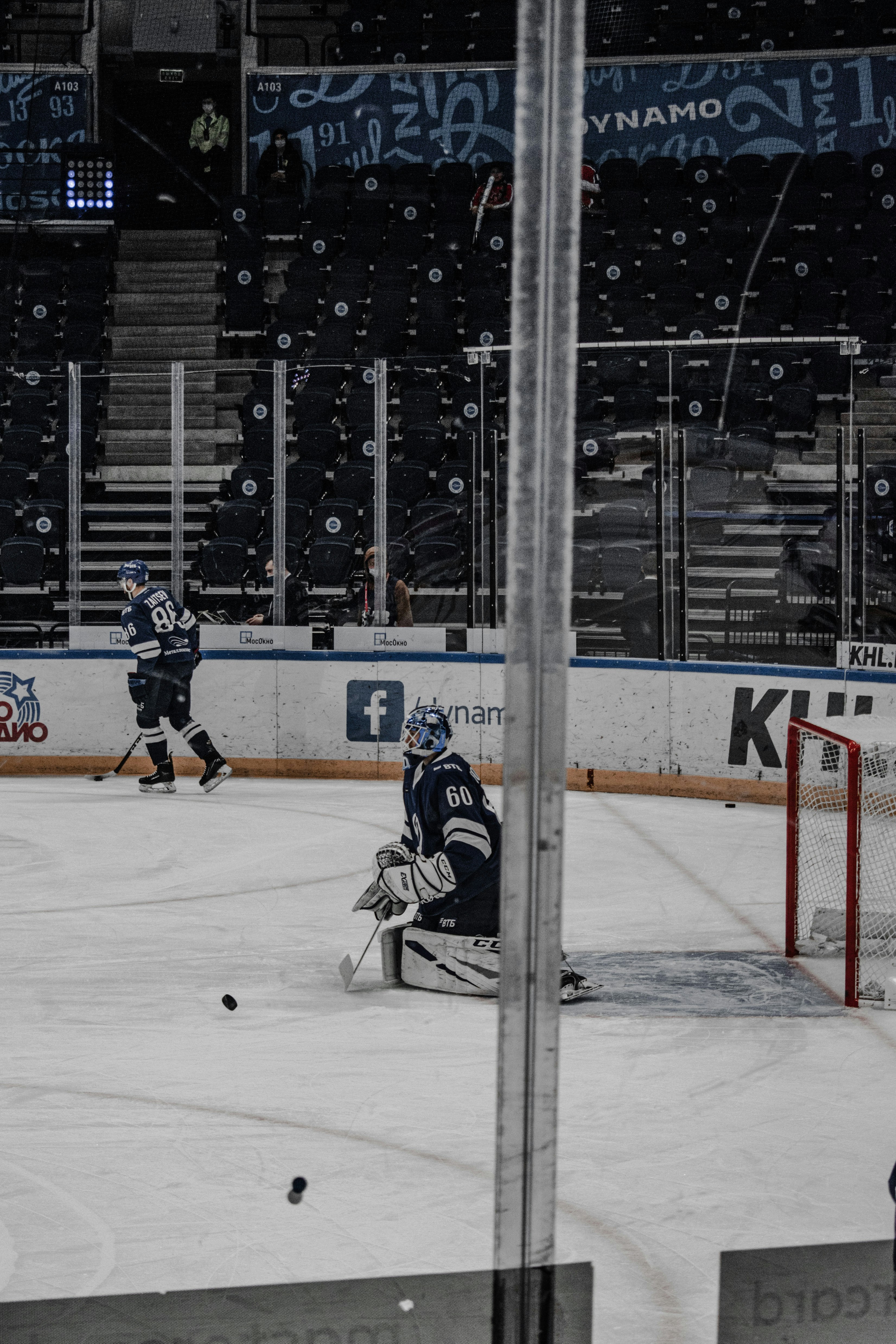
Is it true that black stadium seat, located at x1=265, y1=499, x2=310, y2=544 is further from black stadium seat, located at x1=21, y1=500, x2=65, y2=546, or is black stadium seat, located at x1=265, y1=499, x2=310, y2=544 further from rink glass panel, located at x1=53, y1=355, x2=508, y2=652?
black stadium seat, located at x1=21, y1=500, x2=65, y2=546

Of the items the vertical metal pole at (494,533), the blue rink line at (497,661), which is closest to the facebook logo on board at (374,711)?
the blue rink line at (497,661)

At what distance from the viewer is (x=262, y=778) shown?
34.3 ft

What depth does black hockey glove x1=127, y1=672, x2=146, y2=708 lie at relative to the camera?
9547 mm

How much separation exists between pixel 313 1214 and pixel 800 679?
6.46 metres

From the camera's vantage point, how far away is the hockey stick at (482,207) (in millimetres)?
14141

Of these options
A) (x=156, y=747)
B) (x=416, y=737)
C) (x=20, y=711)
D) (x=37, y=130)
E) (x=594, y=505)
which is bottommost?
(x=156, y=747)

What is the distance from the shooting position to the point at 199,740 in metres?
9.64

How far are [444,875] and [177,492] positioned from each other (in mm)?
6140

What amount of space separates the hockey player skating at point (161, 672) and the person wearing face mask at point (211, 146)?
26.8 ft

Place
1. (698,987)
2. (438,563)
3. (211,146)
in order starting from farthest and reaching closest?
1. (211,146)
2. (438,563)
3. (698,987)

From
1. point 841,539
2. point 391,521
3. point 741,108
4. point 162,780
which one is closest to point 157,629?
point 162,780

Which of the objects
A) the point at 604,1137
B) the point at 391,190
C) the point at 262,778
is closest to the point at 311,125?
the point at 391,190

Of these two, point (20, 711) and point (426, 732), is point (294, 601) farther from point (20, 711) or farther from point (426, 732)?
point (426, 732)

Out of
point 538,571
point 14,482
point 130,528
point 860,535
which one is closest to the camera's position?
point 538,571
